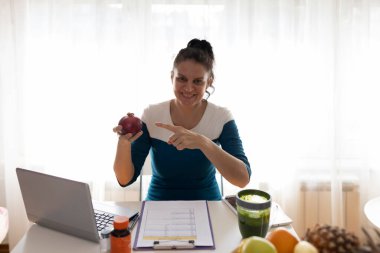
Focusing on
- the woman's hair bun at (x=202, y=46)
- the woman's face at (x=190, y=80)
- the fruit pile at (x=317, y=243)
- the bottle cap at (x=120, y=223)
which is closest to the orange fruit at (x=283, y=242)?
the fruit pile at (x=317, y=243)

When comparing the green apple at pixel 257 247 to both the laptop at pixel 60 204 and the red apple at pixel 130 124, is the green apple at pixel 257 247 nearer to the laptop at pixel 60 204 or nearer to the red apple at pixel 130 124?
the laptop at pixel 60 204

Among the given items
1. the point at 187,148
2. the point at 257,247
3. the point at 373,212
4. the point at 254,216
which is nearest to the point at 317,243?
the point at 257,247

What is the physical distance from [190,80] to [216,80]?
2.68ft

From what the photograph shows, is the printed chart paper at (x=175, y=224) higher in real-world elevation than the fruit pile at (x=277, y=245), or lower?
lower

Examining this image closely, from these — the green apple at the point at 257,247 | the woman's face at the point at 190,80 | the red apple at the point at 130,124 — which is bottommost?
the green apple at the point at 257,247

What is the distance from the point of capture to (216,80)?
244 centimetres

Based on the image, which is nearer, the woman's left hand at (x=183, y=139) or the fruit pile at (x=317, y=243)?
the fruit pile at (x=317, y=243)

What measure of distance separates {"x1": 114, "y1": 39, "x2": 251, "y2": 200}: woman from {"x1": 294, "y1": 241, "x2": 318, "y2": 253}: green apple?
69 cm

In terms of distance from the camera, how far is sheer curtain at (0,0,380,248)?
236 centimetres

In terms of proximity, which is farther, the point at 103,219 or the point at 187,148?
the point at 187,148

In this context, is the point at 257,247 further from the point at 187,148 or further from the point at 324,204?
the point at 324,204

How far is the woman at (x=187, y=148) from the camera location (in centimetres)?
164

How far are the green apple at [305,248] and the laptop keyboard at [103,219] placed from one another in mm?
671

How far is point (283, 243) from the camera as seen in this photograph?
914 millimetres
